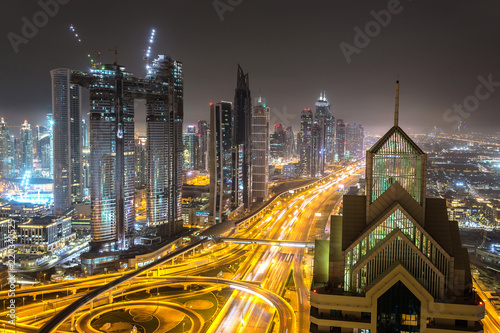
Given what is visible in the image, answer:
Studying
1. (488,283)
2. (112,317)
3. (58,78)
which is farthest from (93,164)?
(488,283)

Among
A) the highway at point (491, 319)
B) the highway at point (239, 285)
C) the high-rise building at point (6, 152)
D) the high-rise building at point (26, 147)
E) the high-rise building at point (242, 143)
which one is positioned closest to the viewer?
the highway at point (239, 285)

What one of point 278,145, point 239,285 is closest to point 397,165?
point 239,285

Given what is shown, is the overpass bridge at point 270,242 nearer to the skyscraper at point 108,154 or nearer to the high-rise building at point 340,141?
the skyscraper at point 108,154

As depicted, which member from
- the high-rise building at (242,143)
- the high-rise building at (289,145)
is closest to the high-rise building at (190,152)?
the high-rise building at (289,145)

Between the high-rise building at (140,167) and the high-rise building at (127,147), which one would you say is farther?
the high-rise building at (140,167)

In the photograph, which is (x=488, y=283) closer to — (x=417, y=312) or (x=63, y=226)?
(x=417, y=312)
